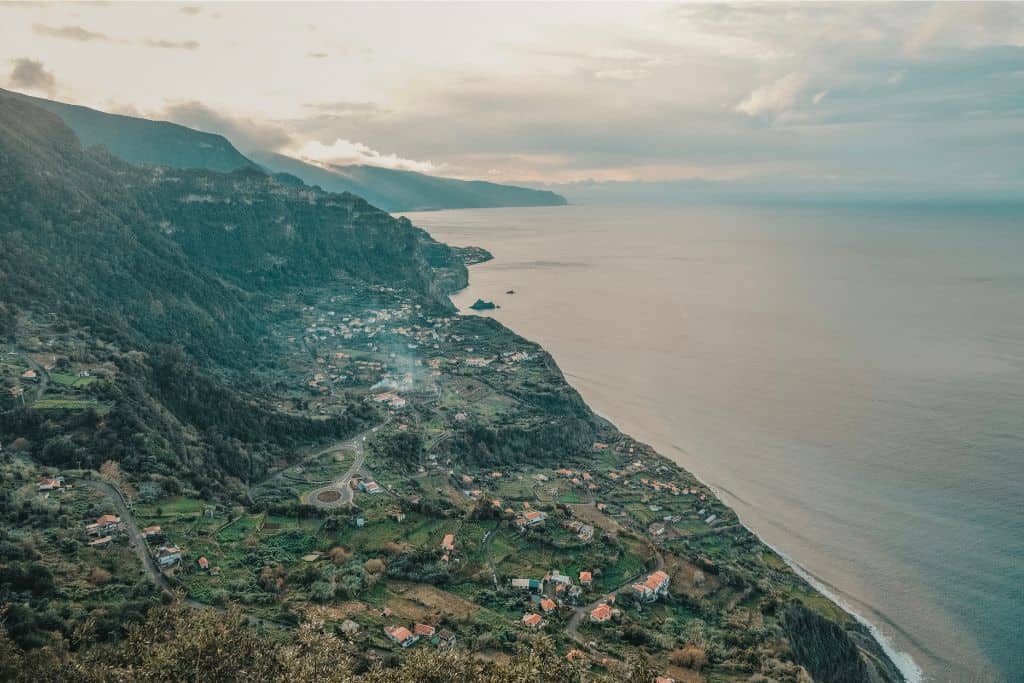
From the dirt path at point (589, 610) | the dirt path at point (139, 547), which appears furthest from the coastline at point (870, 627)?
the dirt path at point (139, 547)

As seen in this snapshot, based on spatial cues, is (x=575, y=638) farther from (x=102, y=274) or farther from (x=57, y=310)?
(x=102, y=274)

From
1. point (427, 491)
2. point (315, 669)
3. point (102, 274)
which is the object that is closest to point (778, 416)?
point (427, 491)

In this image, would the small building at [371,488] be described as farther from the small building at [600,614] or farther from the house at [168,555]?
the small building at [600,614]

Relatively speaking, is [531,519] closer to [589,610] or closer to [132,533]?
[589,610]

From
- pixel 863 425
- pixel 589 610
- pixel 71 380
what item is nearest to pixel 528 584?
pixel 589 610

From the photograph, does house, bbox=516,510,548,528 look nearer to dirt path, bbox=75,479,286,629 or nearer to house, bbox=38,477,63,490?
dirt path, bbox=75,479,286,629
